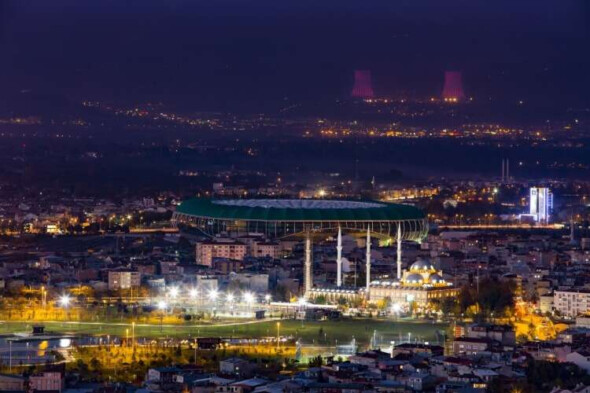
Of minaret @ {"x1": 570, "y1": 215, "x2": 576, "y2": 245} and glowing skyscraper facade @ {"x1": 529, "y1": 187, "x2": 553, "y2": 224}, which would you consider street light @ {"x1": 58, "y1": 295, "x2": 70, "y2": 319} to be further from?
glowing skyscraper facade @ {"x1": 529, "y1": 187, "x2": 553, "y2": 224}

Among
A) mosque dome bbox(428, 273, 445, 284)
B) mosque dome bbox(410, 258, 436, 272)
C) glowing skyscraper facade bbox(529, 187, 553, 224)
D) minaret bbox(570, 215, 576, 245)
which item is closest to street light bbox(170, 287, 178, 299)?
mosque dome bbox(410, 258, 436, 272)

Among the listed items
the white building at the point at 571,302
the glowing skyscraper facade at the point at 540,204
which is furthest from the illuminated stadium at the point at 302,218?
the glowing skyscraper facade at the point at 540,204

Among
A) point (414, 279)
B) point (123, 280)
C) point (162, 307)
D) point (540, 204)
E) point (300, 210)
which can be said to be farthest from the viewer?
point (540, 204)

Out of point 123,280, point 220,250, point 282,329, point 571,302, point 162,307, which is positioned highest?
point 220,250

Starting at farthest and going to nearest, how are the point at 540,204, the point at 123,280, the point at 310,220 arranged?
the point at 540,204 → the point at 310,220 → the point at 123,280

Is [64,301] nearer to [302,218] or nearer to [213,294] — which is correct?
[213,294]

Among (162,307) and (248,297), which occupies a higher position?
(248,297)

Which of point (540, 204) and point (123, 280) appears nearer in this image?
point (123, 280)

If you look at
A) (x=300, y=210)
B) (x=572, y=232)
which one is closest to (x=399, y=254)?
(x=300, y=210)
